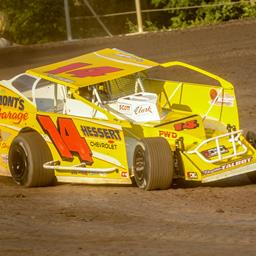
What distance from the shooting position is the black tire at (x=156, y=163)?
11.6 meters

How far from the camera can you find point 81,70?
12984 mm

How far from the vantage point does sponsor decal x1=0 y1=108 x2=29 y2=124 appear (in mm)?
12977

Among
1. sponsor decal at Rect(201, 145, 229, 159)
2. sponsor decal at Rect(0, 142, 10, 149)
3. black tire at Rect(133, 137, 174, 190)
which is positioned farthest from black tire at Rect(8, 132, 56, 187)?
sponsor decal at Rect(201, 145, 229, 159)

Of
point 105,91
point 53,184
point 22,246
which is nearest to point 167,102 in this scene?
point 105,91

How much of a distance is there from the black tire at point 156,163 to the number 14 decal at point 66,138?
0.81 metres

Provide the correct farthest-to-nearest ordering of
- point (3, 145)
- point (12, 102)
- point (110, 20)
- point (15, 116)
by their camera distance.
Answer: point (110, 20) < point (3, 145) < point (12, 102) < point (15, 116)

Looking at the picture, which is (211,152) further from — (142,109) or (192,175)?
(142,109)

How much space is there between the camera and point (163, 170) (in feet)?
38.0

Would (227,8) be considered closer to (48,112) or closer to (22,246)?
(48,112)

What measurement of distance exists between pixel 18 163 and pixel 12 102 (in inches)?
32.0

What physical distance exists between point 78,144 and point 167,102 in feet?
5.44

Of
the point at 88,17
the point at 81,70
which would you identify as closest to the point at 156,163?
the point at 81,70

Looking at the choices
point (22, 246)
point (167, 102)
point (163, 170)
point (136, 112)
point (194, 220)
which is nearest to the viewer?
point (22, 246)

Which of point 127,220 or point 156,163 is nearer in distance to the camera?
point 127,220
